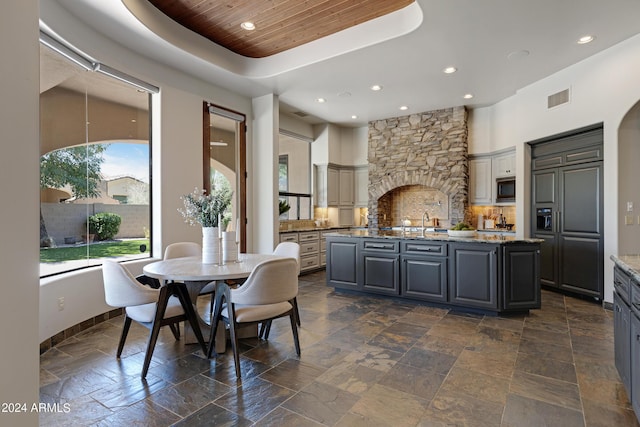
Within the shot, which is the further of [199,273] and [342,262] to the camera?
[342,262]

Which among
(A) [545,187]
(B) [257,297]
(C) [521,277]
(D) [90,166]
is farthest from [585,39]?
(D) [90,166]

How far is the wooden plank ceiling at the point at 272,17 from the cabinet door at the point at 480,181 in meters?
3.94

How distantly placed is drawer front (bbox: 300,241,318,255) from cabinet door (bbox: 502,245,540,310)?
3.59m

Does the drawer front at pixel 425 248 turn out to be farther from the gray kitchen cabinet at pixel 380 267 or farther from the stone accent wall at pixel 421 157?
the stone accent wall at pixel 421 157

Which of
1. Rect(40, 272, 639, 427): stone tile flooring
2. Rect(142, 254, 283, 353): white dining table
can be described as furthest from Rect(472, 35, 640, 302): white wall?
Rect(142, 254, 283, 353): white dining table

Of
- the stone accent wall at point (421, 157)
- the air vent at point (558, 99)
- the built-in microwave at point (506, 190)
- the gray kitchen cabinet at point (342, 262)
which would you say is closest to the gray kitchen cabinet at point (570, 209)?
the air vent at point (558, 99)

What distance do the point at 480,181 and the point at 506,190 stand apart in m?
0.52

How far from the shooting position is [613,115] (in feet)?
13.1

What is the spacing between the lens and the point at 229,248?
3.13 metres

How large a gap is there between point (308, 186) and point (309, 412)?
19.7 ft

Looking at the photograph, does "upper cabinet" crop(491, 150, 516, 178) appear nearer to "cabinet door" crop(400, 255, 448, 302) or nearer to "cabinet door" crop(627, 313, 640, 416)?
"cabinet door" crop(400, 255, 448, 302)

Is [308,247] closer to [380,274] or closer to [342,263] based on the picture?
[342,263]

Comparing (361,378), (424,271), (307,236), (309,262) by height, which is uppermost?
(307,236)

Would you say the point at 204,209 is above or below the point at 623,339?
above
